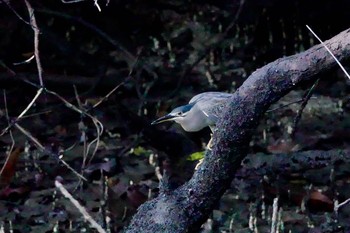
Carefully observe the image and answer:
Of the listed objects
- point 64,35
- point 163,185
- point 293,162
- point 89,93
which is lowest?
point 293,162

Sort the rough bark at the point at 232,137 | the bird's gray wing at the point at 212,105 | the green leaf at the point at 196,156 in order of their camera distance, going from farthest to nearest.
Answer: the green leaf at the point at 196,156 → the bird's gray wing at the point at 212,105 → the rough bark at the point at 232,137

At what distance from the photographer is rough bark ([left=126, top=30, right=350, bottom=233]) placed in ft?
9.16

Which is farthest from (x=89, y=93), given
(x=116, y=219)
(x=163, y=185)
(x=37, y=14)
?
(x=163, y=185)

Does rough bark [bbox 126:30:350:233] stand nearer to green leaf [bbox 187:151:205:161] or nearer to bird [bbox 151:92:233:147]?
bird [bbox 151:92:233:147]

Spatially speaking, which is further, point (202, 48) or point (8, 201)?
point (202, 48)

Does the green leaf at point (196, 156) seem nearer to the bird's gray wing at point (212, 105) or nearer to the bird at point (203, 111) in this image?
the bird at point (203, 111)

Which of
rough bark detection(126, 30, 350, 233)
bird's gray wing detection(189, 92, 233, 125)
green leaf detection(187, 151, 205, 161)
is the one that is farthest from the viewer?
green leaf detection(187, 151, 205, 161)

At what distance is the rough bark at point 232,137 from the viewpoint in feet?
9.16

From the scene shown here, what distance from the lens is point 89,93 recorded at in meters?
5.70

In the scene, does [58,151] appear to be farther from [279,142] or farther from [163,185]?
[163,185]

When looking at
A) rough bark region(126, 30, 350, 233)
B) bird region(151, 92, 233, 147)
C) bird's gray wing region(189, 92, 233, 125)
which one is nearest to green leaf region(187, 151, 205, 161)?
bird region(151, 92, 233, 147)

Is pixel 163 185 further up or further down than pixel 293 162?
further up

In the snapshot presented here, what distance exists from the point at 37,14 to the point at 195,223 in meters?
3.41

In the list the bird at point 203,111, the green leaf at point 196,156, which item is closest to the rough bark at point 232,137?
the bird at point 203,111
